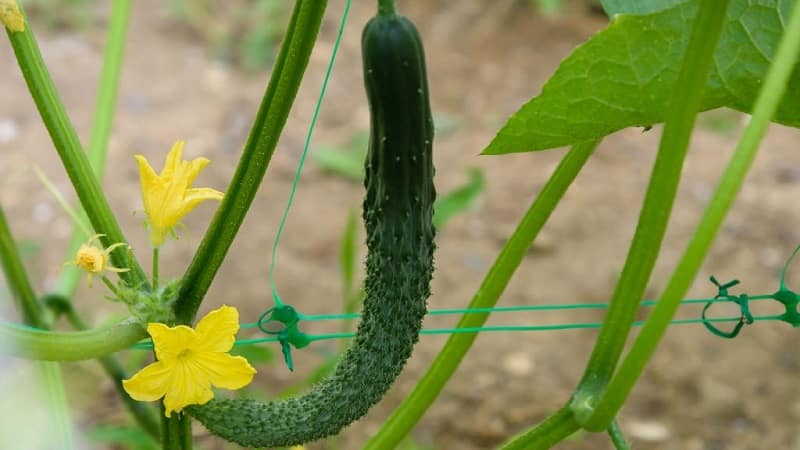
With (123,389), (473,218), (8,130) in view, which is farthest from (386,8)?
(8,130)

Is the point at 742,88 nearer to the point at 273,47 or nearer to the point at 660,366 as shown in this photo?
the point at 660,366

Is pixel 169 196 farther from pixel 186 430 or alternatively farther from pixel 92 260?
pixel 186 430

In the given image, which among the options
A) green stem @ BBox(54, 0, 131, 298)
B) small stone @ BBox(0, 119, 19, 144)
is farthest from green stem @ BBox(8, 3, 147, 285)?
small stone @ BBox(0, 119, 19, 144)

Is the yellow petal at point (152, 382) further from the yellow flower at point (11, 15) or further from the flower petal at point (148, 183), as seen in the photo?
the yellow flower at point (11, 15)

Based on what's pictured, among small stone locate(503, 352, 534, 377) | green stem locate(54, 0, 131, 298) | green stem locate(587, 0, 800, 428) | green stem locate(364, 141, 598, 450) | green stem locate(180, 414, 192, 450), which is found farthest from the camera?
small stone locate(503, 352, 534, 377)

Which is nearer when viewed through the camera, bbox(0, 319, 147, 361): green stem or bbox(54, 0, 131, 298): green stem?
bbox(0, 319, 147, 361): green stem

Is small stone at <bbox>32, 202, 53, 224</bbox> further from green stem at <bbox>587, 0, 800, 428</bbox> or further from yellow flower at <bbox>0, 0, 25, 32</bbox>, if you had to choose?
green stem at <bbox>587, 0, 800, 428</bbox>

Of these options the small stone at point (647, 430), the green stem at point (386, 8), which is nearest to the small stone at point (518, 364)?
the small stone at point (647, 430)
